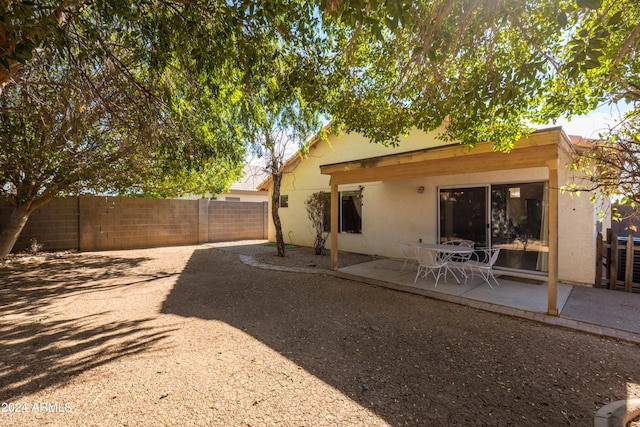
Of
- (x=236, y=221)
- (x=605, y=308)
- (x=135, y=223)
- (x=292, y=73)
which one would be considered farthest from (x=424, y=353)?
(x=236, y=221)

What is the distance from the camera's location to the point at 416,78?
14.6ft

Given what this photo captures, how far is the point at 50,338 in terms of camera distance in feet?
12.5

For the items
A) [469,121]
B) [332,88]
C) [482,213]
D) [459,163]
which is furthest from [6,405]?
[482,213]

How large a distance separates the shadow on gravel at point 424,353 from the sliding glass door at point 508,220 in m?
3.01

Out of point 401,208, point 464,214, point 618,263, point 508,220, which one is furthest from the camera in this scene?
point 401,208

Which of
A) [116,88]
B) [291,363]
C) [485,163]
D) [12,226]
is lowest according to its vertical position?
[291,363]

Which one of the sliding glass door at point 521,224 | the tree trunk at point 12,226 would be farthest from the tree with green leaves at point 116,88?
the sliding glass door at point 521,224

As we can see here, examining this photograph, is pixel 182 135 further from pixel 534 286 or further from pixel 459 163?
pixel 534 286

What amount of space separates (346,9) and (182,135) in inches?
169

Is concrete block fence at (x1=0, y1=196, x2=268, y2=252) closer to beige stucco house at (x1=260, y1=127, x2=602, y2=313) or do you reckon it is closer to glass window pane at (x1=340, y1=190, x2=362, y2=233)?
glass window pane at (x1=340, y1=190, x2=362, y2=233)

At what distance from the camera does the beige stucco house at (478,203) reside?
4.84m

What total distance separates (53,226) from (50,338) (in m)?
8.94

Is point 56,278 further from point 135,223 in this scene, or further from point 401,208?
point 401,208

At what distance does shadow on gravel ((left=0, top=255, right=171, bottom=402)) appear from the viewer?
9.66 feet
